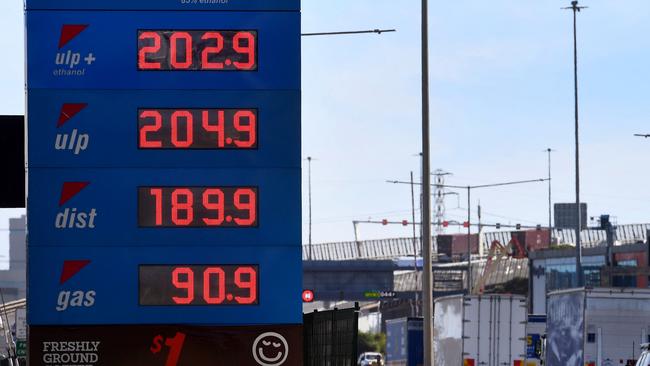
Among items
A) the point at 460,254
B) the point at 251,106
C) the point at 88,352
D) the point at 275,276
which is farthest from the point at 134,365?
the point at 460,254

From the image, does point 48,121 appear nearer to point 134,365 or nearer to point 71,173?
point 71,173

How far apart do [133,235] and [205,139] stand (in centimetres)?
143

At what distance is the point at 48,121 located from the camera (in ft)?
72.6

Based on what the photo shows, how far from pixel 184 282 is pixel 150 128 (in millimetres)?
1878

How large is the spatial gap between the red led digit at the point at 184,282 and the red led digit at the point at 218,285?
0.16 meters

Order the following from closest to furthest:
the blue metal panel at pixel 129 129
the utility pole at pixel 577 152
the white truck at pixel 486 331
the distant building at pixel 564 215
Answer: the blue metal panel at pixel 129 129 < the white truck at pixel 486 331 < the utility pole at pixel 577 152 < the distant building at pixel 564 215

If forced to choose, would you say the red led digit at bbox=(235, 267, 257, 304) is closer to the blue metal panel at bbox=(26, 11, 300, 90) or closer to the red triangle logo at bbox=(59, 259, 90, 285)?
the red triangle logo at bbox=(59, 259, 90, 285)

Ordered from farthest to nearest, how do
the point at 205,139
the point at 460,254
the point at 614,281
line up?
1. the point at 460,254
2. the point at 614,281
3. the point at 205,139

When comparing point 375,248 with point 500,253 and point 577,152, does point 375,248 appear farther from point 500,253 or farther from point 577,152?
point 577,152

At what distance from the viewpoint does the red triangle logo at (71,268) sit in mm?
21984

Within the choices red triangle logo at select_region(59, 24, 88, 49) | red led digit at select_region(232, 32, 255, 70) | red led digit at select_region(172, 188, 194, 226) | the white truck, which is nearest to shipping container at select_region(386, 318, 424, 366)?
the white truck

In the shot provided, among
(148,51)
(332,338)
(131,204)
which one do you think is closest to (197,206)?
(131,204)

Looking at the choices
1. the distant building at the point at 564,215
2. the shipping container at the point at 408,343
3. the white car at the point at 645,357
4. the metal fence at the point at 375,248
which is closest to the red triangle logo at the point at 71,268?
the white car at the point at 645,357

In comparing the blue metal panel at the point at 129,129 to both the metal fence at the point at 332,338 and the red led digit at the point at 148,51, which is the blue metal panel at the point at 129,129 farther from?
the metal fence at the point at 332,338
